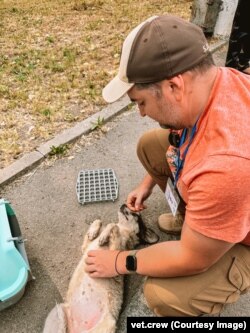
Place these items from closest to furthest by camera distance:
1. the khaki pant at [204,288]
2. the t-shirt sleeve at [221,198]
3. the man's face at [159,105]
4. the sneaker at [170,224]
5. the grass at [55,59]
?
1. the t-shirt sleeve at [221,198]
2. the man's face at [159,105]
3. the khaki pant at [204,288]
4. the sneaker at [170,224]
5. the grass at [55,59]

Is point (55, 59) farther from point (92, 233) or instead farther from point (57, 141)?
point (92, 233)

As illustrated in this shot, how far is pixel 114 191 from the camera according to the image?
3.25 meters

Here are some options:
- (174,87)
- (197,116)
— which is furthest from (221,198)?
(174,87)

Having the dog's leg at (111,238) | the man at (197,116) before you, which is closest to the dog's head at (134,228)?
the dog's leg at (111,238)

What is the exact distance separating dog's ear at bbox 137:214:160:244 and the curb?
49.8 inches

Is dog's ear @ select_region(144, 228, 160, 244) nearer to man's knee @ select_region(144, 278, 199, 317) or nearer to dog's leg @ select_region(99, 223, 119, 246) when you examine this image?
dog's leg @ select_region(99, 223, 119, 246)

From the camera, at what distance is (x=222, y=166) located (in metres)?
1.50

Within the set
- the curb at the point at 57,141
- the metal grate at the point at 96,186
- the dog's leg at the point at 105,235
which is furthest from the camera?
the curb at the point at 57,141

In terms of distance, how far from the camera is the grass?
3.94 meters

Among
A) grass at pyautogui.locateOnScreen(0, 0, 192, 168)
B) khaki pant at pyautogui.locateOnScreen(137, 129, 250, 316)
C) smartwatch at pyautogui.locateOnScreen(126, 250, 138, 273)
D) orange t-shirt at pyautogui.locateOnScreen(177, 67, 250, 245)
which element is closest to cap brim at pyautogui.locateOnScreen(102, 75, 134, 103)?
orange t-shirt at pyautogui.locateOnScreen(177, 67, 250, 245)

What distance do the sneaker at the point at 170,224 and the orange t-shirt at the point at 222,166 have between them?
117cm

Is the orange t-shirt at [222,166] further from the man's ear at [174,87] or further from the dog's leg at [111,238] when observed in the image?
the dog's leg at [111,238]

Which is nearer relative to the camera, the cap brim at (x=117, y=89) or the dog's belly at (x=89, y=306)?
the cap brim at (x=117, y=89)

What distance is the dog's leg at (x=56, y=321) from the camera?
222cm
